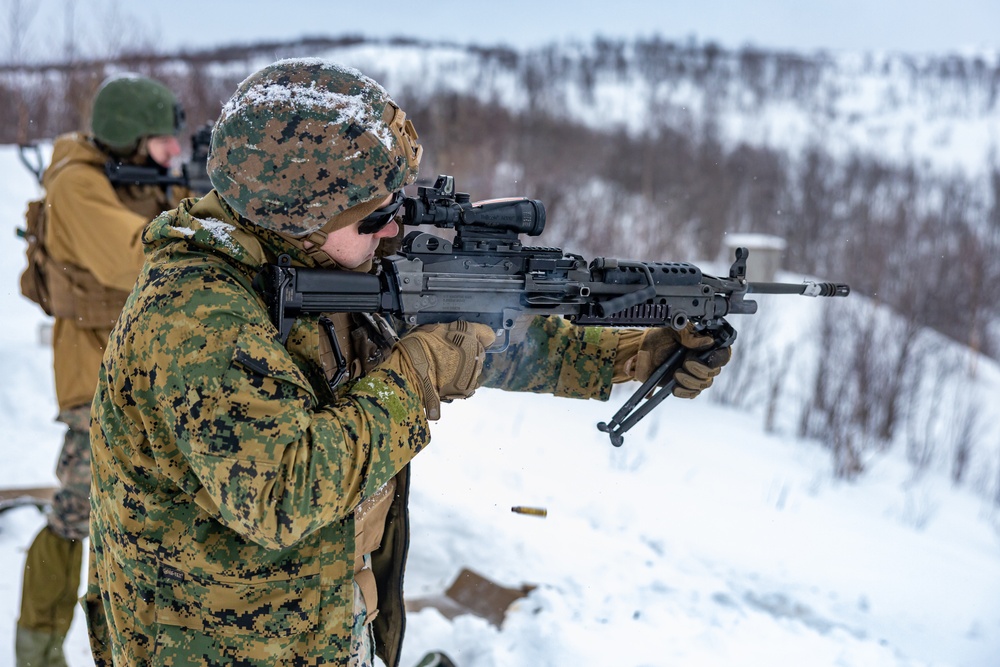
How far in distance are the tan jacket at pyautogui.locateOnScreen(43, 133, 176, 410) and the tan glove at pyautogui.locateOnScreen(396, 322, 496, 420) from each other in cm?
181

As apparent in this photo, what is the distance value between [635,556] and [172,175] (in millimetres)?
3273

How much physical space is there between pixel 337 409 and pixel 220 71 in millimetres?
16525

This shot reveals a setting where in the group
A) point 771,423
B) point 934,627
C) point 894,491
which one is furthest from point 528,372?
point 771,423

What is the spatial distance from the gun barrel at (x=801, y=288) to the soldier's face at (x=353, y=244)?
1.28m

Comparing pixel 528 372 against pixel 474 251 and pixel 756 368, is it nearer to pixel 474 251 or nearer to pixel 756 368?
pixel 474 251

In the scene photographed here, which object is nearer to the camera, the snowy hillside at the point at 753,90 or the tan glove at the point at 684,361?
the tan glove at the point at 684,361

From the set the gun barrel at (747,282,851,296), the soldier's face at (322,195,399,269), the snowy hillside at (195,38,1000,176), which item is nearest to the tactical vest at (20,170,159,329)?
the soldier's face at (322,195,399,269)

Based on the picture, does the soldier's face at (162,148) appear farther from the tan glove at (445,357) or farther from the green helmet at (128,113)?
the tan glove at (445,357)

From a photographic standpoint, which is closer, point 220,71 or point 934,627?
point 934,627

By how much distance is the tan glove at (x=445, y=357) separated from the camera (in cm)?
180

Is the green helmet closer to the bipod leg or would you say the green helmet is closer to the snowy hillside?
the bipod leg

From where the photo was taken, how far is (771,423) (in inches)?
441

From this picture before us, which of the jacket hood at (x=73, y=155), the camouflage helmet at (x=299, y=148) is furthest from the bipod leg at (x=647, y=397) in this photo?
the jacket hood at (x=73, y=155)

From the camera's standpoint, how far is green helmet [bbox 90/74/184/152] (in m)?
3.59
